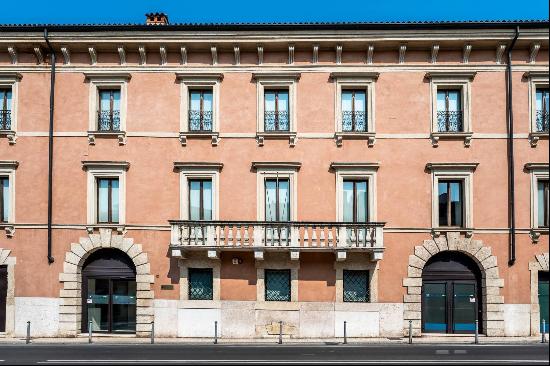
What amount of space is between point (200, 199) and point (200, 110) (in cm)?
340

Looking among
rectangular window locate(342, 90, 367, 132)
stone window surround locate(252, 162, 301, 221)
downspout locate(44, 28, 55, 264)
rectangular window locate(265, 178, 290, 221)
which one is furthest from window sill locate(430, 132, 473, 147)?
downspout locate(44, 28, 55, 264)

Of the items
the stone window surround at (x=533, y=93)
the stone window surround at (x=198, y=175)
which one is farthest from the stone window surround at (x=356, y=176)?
the stone window surround at (x=533, y=93)

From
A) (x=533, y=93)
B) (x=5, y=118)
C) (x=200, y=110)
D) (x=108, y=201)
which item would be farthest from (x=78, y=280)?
(x=533, y=93)

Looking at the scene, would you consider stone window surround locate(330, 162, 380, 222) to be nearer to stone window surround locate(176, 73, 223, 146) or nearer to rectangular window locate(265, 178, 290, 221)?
rectangular window locate(265, 178, 290, 221)

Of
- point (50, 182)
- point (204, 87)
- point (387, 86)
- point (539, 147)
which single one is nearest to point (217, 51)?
point (204, 87)

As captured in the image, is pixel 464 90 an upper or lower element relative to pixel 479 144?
upper

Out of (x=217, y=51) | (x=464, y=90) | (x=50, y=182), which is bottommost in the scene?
(x=50, y=182)

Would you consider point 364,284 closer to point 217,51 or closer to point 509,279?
point 509,279

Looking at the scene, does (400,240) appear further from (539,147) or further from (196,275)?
(196,275)

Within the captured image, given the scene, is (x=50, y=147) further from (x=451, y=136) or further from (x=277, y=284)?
(x=451, y=136)

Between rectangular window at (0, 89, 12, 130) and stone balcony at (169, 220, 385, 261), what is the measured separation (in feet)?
24.9

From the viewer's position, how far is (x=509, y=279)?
73.7 feet

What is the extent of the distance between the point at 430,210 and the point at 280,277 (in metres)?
6.11

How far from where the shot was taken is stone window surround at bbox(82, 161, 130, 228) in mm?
23094
